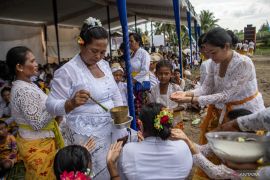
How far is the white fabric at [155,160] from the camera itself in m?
2.00

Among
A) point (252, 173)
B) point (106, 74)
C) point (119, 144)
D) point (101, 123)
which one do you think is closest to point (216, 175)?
point (252, 173)

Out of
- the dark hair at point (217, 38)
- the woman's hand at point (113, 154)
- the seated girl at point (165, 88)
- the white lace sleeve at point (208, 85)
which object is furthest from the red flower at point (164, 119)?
the seated girl at point (165, 88)

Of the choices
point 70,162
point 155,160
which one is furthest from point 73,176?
point 155,160

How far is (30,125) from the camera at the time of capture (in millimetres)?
2457

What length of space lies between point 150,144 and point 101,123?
1.75 feet

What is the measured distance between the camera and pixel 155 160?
6.61 feet

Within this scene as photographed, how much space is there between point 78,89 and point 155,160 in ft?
2.72

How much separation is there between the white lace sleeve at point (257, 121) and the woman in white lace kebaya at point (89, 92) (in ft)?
3.76

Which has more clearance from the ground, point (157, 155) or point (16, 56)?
point (16, 56)

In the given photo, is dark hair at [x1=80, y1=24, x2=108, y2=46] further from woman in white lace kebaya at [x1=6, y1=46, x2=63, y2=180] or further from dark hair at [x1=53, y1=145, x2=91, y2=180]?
dark hair at [x1=53, y1=145, x2=91, y2=180]

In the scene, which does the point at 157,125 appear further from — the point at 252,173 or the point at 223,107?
the point at 223,107

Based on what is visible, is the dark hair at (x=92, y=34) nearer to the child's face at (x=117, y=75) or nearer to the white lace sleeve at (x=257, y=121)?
the white lace sleeve at (x=257, y=121)

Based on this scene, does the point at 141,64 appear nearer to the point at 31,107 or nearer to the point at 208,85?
the point at 208,85

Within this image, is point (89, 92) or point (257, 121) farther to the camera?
point (89, 92)
